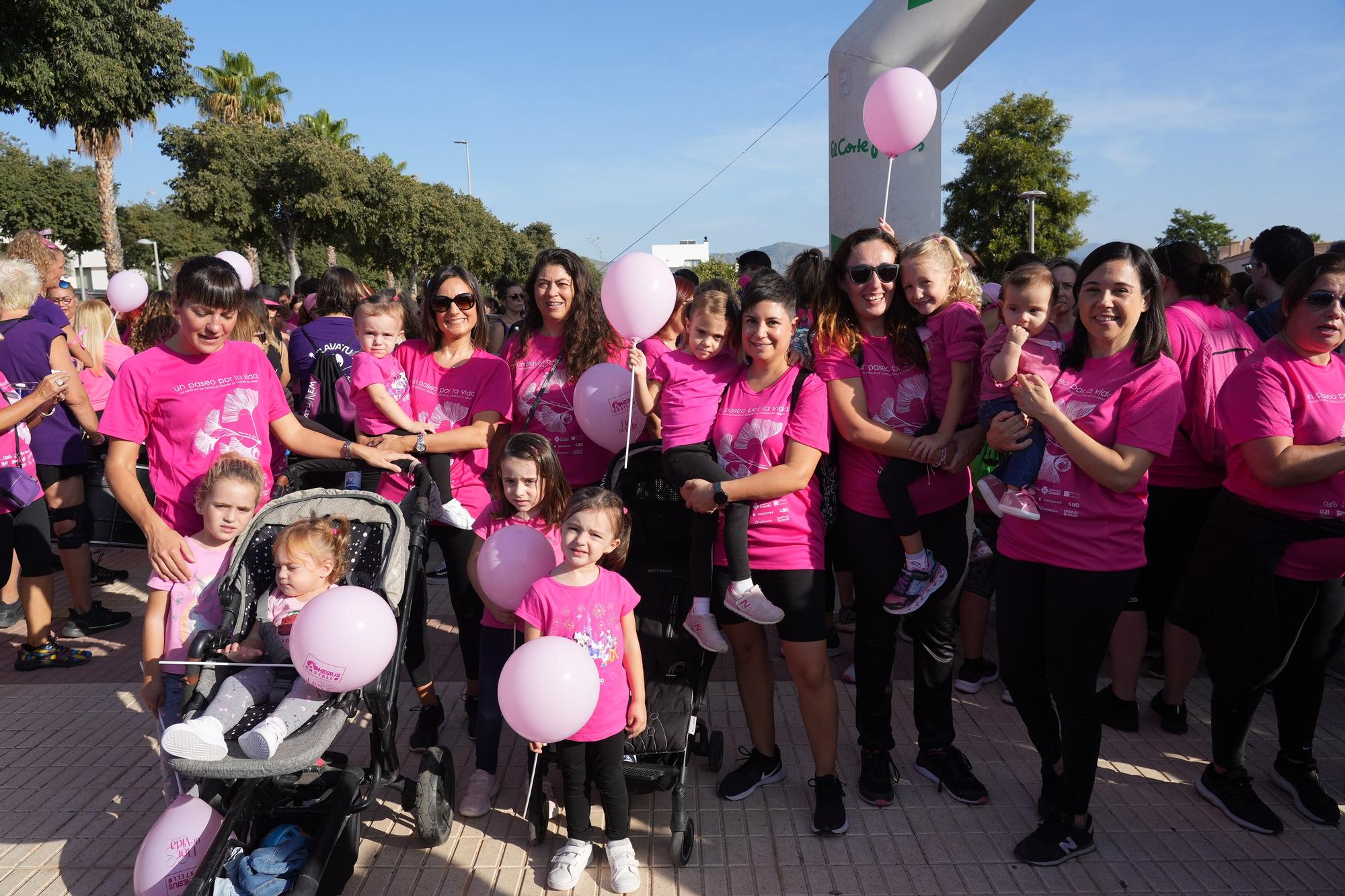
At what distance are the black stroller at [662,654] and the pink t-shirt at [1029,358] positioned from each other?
1232 mm

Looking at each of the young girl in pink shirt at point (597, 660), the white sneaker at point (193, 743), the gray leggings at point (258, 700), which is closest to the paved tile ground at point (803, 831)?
the young girl in pink shirt at point (597, 660)

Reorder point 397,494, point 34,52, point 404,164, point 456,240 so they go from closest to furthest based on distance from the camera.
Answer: point 397,494 < point 34,52 < point 456,240 < point 404,164

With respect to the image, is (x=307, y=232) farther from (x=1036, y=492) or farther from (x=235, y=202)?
(x=1036, y=492)

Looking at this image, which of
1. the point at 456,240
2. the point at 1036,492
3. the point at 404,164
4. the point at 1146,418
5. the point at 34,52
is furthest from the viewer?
the point at 404,164

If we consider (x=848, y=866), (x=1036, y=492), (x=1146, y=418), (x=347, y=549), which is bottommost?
(x=848, y=866)

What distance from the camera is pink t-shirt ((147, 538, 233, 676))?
2938mm

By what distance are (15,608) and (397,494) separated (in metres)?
3.75

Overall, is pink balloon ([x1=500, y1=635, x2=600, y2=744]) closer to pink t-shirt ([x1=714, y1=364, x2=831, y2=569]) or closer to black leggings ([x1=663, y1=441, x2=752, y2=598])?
black leggings ([x1=663, y1=441, x2=752, y2=598])

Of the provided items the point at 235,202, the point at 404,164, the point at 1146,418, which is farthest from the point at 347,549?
the point at 404,164

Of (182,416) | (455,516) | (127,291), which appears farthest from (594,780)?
(127,291)

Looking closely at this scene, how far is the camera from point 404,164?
128 feet

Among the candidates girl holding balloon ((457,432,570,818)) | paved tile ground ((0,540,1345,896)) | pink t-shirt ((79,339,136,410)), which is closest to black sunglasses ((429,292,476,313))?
girl holding balloon ((457,432,570,818))

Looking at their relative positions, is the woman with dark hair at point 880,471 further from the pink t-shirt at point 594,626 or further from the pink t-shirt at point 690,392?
the pink t-shirt at point 594,626

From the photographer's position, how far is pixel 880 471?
10.2 feet
